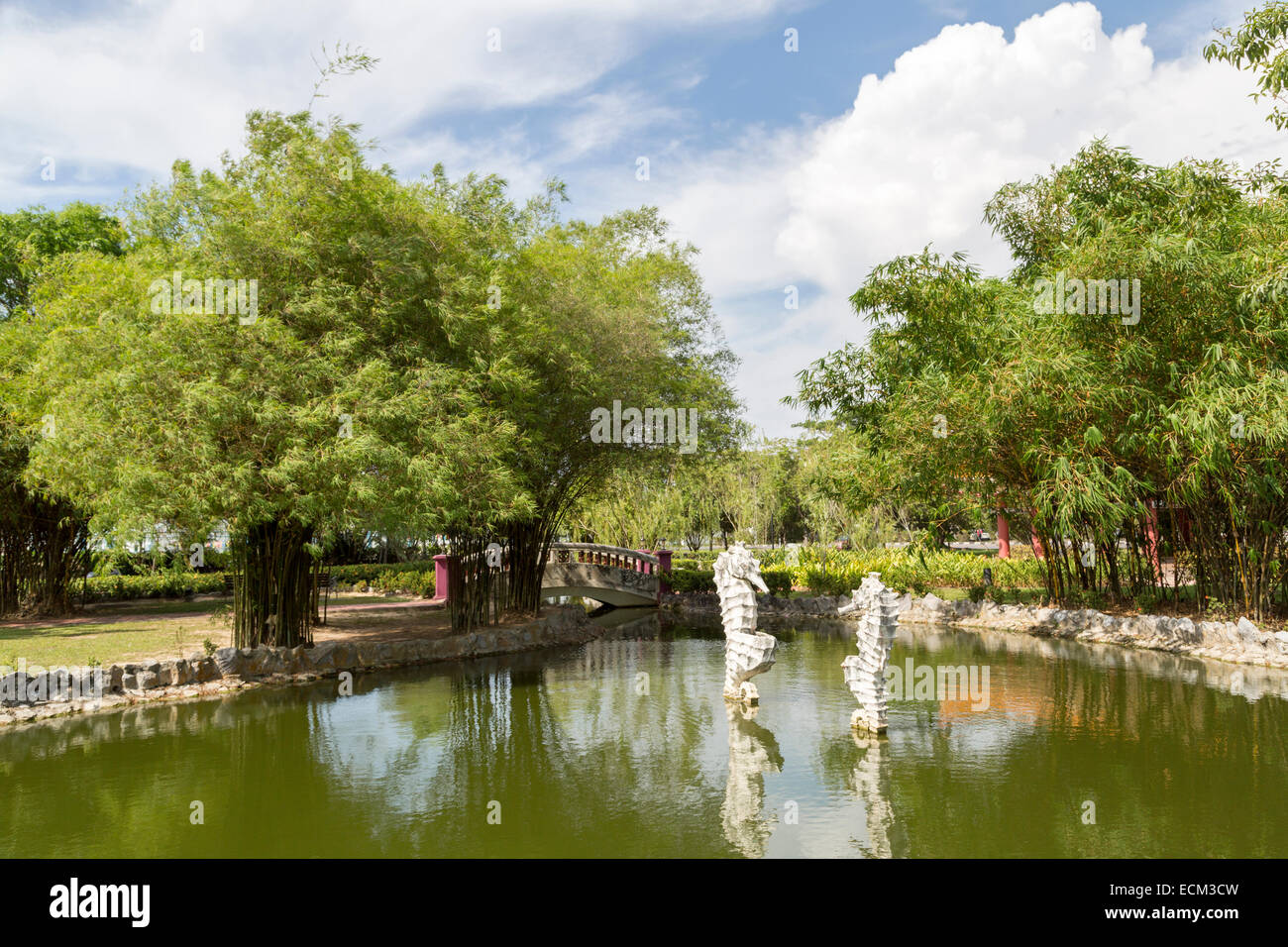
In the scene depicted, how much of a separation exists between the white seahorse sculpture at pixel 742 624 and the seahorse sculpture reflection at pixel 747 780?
0.31m

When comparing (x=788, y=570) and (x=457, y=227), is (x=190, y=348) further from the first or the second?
(x=788, y=570)

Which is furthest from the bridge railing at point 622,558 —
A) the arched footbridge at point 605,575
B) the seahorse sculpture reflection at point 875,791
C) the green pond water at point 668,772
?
the seahorse sculpture reflection at point 875,791

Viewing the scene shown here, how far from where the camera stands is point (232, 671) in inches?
406

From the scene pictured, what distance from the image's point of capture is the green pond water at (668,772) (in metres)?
5.19

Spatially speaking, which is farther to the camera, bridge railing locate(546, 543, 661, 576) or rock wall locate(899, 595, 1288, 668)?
bridge railing locate(546, 543, 661, 576)

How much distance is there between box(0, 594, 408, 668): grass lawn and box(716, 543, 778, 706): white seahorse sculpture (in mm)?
6768

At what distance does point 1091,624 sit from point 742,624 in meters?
7.79

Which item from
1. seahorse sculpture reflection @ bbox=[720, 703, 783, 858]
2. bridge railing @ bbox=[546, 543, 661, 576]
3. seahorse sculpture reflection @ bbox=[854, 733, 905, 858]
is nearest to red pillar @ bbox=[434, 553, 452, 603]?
bridge railing @ bbox=[546, 543, 661, 576]

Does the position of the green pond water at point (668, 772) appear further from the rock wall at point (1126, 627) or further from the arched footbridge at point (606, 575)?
the arched footbridge at point (606, 575)

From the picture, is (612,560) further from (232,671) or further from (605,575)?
(232,671)

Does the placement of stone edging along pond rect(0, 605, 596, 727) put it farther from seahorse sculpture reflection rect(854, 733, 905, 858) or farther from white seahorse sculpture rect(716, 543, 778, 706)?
seahorse sculpture reflection rect(854, 733, 905, 858)

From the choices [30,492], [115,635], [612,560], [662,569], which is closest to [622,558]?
[612,560]

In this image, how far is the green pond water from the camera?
5.19 metres
